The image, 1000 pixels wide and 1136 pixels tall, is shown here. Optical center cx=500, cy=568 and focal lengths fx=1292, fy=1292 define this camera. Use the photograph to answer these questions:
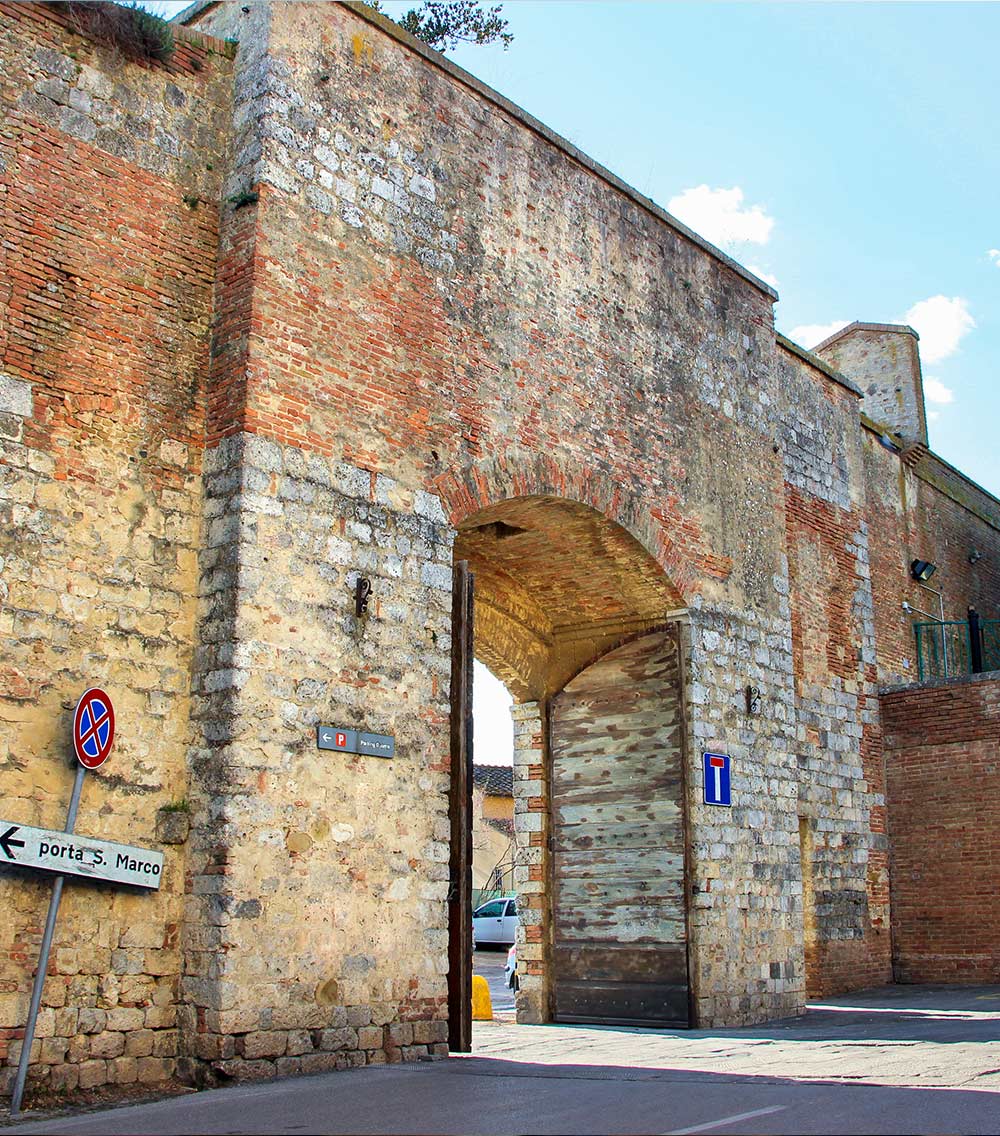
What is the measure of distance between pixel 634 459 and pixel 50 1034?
705 centimetres

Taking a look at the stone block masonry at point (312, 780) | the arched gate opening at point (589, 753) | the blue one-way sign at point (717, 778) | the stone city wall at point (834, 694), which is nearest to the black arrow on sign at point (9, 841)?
the stone block masonry at point (312, 780)

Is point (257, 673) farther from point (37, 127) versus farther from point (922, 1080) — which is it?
point (922, 1080)

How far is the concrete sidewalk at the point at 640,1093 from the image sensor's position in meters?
6.20

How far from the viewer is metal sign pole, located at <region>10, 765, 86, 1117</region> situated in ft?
23.1

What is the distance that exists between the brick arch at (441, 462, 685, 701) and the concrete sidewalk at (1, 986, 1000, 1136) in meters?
4.00

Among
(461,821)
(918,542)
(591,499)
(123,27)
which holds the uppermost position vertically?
(123,27)

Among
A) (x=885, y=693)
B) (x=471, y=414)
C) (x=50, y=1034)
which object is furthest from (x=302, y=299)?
(x=885, y=693)

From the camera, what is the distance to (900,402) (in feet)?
68.2

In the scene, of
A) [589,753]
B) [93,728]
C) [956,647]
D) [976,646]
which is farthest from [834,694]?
[93,728]

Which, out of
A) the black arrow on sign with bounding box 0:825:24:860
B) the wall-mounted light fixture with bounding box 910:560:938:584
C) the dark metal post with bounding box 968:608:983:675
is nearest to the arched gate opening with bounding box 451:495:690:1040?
the black arrow on sign with bounding box 0:825:24:860

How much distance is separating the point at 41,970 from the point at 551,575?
6.62 m

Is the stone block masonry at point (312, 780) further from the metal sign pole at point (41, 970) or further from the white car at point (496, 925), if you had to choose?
the white car at point (496, 925)

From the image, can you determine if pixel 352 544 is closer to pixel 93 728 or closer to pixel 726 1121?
pixel 93 728

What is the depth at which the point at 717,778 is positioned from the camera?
1223 cm
